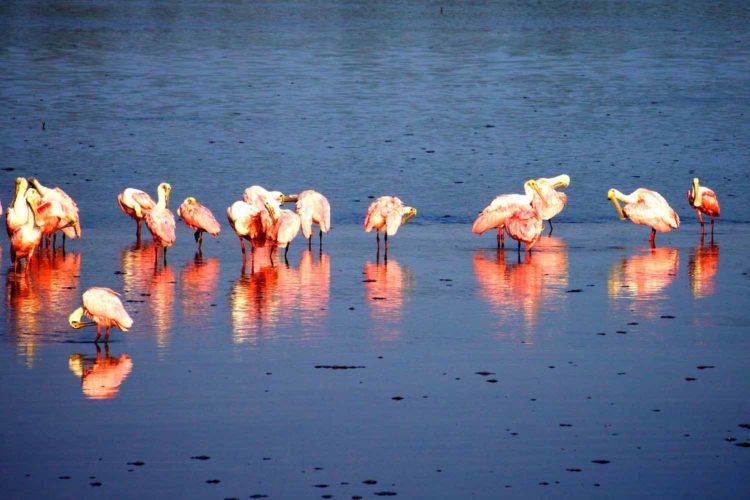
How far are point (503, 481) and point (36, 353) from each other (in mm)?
4462

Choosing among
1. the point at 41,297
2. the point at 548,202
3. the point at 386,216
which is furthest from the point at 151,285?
the point at 548,202

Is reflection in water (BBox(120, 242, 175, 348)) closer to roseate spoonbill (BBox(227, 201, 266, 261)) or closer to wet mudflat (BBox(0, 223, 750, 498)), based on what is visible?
wet mudflat (BBox(0, 223, 750, 498))

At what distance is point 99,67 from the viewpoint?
38.0 metres

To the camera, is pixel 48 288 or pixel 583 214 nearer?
pixel 48 288

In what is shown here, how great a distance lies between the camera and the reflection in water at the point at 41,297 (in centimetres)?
1184

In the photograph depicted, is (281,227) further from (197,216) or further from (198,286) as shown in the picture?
(198,286)

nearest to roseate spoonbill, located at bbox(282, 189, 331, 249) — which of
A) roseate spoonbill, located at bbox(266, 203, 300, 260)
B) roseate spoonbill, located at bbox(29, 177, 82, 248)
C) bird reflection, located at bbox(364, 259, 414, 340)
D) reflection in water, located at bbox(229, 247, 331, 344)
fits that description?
reflection in water, located at bbox(229, 247, 331, 344)

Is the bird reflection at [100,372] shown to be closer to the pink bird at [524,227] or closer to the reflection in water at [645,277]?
the reflection in water at [645,277]

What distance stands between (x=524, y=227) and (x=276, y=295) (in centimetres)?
356

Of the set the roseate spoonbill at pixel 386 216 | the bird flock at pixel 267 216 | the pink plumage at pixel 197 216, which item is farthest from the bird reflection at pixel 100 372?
the roseate spoonbill at pixel 386 216

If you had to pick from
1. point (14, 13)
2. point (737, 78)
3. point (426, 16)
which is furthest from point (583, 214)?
point (14, 13)

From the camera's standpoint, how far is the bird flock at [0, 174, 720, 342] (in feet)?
51.8

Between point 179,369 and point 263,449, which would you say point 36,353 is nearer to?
point 179,369

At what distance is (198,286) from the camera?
46.5 feet
